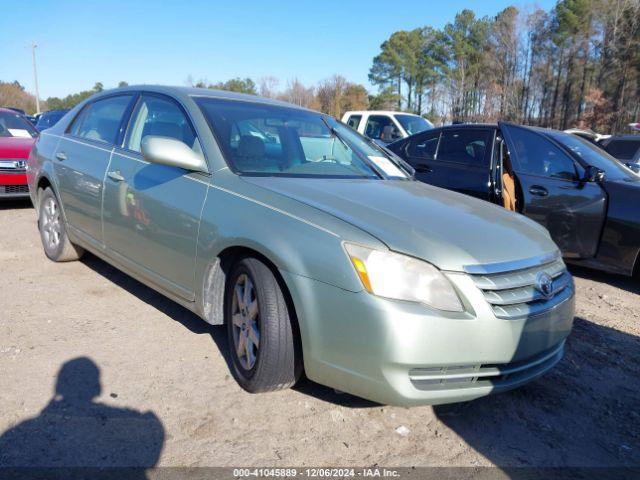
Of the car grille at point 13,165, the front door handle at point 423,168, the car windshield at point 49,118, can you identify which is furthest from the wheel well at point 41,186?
the car windshield at point 49,118

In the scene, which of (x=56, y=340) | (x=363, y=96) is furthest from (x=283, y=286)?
(x=363, y=96)

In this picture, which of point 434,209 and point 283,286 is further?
point 434,209

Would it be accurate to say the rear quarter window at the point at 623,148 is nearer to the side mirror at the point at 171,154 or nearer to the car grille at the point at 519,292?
the car grille at the point at 519,292

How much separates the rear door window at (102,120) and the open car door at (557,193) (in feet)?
13.0

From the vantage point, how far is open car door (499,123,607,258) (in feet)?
17.2

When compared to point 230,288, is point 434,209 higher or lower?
higher

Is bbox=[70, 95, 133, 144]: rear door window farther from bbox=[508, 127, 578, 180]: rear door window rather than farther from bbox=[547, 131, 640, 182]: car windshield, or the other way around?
bbox=[547, 131, 640, 182]: car windshield

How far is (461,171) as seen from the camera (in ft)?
19.7

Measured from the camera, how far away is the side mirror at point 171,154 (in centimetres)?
303

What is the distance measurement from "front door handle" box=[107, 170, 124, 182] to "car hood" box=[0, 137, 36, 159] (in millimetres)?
4797

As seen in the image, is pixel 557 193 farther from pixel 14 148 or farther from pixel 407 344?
pixel 14 148

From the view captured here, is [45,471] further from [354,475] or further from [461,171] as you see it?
[461,171]

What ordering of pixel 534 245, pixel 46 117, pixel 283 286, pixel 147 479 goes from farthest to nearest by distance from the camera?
1. pixel 46 117
2. pixel 534 245
3. pixel 283 286
4. pixel 147 479

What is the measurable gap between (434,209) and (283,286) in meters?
0.98
